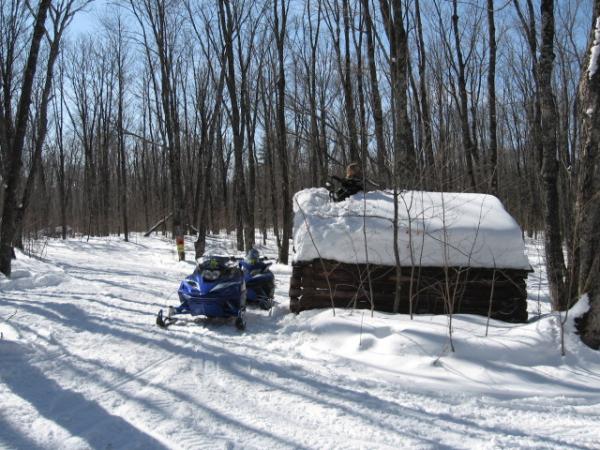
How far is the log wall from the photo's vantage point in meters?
6.96

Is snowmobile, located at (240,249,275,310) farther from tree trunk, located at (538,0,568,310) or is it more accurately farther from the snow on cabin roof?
tree trunk, located at (538,0,568,310)

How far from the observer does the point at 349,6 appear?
49.8 feet

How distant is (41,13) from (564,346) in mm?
11809

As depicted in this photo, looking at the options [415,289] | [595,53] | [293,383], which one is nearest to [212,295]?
[293,383]

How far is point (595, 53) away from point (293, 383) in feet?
17.2

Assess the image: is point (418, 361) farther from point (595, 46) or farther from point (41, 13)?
point (41, 13)

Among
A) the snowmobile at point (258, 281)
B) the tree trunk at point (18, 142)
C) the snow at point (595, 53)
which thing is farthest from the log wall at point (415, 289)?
the tree trunk at point (18, 142)

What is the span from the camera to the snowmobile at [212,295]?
260 inches

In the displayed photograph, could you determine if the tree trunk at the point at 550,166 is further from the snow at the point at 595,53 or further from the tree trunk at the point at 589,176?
the snow at the point at 595,53

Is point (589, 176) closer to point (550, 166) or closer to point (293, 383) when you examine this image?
point (550, 166)

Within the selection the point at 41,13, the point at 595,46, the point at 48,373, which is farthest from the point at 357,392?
the point at 41,13

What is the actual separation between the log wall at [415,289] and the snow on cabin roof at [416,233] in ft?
0.67

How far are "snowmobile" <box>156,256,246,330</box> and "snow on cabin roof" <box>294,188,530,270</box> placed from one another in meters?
1.12

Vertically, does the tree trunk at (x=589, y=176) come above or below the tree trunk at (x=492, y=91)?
below
